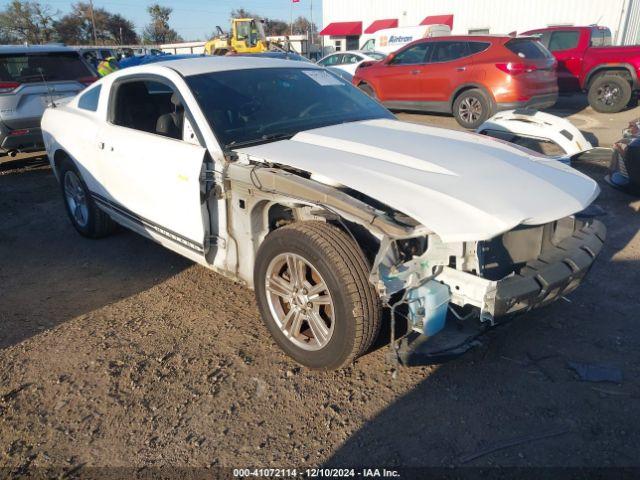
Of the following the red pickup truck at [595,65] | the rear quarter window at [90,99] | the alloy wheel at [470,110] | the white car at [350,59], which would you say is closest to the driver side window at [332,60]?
the white car at [350,59]

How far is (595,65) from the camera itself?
12.0 meters

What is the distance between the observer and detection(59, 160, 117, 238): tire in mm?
4871

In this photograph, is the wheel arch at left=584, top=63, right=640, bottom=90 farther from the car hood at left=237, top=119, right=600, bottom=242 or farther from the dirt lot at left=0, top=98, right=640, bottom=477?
the car hood at left=237, top=119, right=600, bottom=242

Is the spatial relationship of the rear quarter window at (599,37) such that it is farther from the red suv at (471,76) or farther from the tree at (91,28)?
the tree at (91,28)

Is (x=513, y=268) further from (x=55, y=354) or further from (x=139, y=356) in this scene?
(x=55, y=354)

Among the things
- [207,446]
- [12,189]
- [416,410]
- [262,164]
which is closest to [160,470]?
[207,446]

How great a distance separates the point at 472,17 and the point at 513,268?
92.7 feet

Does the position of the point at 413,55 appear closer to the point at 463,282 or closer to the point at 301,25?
the point at 463,282

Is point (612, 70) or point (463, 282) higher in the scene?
point (612, 70)

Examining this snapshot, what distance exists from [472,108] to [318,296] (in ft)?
27.7

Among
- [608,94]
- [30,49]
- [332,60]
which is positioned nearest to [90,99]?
[30,49]

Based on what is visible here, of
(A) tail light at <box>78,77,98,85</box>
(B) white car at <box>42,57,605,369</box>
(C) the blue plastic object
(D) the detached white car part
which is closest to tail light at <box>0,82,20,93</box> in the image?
(A) tail light at <box>78,77,98,85</box>

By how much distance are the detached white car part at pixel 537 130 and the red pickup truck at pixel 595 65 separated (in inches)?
283

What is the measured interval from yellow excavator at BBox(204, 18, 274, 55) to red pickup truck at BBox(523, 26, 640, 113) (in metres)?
11.7
